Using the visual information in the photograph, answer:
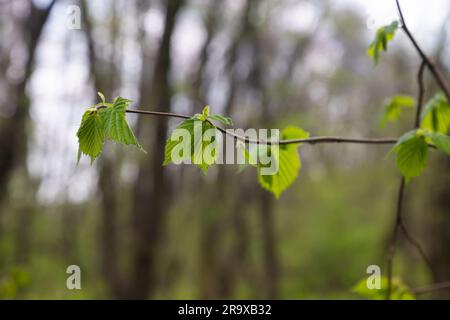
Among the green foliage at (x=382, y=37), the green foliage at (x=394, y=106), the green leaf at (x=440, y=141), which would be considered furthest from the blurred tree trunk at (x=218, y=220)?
the green leaf at (x=440, y=141)

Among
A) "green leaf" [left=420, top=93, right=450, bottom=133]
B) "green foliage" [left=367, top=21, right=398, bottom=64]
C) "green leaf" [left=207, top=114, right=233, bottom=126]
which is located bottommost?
"green leaf" [left=207, top=114, right=233, bottom=126]

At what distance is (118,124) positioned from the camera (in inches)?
35.2

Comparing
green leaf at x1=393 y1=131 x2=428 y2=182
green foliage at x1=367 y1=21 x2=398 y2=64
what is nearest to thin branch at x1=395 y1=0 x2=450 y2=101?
green foliage at x1=367 y1=21 x2=398 y2=64

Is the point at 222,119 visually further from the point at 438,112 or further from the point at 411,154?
the point at 438,112

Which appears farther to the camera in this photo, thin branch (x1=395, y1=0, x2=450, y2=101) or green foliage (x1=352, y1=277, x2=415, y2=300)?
green foliage (x1=352, y1=277, x2=415, y2=300)

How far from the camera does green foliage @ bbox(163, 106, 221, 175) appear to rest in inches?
36.2

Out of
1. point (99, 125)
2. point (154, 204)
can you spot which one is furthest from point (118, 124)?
point (154, 204)

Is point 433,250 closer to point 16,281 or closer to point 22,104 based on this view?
point 16,281

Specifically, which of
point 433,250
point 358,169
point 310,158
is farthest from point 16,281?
point 358,169

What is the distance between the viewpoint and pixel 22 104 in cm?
370

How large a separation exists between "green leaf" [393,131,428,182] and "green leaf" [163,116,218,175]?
47 cm

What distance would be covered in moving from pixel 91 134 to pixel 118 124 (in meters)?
0.09

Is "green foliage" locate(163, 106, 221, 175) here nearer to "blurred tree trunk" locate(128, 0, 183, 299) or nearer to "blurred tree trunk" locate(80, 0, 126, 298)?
"blurred tree trunk" locate(128, 0, 183, 299)

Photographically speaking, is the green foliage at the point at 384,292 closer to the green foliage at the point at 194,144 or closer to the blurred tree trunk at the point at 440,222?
the green foliage at the point at 194,144
